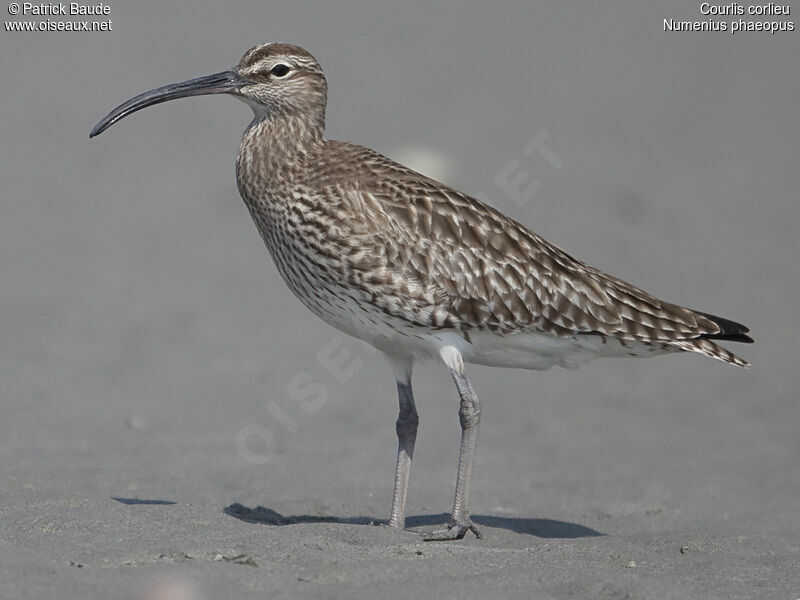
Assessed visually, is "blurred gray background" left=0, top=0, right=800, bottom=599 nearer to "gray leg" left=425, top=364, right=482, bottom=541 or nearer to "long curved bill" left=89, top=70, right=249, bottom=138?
"gray leg" left=425, top=364, right=482, bottom=541

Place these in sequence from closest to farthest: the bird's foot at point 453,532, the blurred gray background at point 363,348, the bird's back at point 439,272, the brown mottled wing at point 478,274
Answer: the blurred gray background at point 363,348 → the bird's foot at point 453,532 → the bird's back at point 439,272 → the brown mottled wing at point 478,274

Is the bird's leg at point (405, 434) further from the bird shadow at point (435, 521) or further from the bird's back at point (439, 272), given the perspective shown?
the bird's back at point (439, 272)

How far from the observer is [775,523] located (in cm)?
1156

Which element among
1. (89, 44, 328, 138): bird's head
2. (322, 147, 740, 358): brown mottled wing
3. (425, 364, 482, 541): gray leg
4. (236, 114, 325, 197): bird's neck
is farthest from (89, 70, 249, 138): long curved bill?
(425, 364, 482, 541): gray leg

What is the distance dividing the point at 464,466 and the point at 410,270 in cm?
153

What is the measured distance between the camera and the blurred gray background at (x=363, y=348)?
28.4 ft

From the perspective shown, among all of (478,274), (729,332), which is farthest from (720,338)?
(478,274)

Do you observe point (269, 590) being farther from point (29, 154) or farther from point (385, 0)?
point (385, 0)

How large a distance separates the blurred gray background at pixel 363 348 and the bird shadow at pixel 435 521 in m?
0.07

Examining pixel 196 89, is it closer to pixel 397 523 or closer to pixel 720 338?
pixel 397 523

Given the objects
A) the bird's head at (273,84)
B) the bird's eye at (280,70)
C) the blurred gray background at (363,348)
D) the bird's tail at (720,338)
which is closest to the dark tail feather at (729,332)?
the bird's tail at (720,338)

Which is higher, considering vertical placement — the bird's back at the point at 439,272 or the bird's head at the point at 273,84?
the bird's head at the point at 273,84

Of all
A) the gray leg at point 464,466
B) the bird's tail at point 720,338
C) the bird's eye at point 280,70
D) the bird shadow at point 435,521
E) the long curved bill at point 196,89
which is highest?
the bird's eye at point 280,70

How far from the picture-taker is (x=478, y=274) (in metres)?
10.2
